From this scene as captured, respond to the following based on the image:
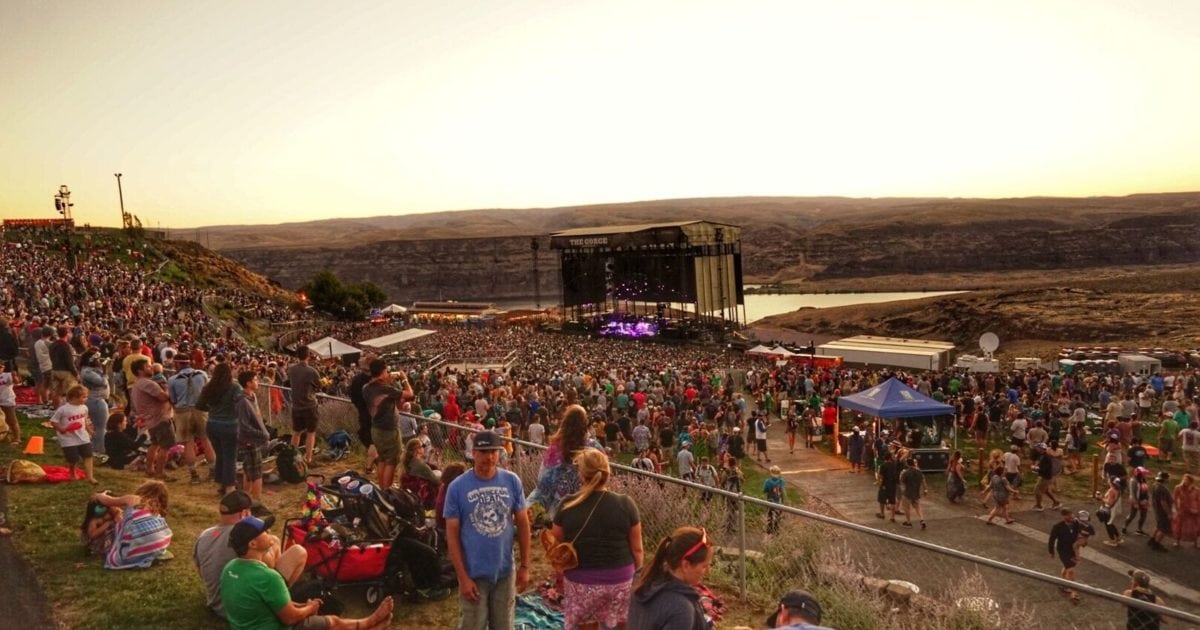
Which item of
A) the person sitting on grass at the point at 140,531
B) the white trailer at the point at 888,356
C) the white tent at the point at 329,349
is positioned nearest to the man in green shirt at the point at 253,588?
the person sitting on grass at the point at 140,531

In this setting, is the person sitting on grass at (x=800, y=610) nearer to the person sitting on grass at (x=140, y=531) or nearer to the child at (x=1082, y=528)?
the person sitting on grass at (x=140, y=531)

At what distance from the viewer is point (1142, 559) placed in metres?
11.4

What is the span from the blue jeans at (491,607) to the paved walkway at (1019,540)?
427 centimetres

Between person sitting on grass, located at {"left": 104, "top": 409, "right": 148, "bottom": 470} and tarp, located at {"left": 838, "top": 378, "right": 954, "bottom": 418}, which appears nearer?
person sitting on grass, located at {"left": 104, "top": 409, "right": 148, "bottom": 470}

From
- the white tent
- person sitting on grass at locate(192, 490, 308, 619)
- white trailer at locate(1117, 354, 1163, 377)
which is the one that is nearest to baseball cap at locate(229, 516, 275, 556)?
person sitting on grass at locate(192, 490, 308, 619)

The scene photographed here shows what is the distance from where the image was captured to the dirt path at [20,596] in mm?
5730

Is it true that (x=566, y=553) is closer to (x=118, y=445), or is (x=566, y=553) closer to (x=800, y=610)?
(x=800, y=610)

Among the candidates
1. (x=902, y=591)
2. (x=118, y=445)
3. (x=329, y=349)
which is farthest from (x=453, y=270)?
(x=902, y=591)

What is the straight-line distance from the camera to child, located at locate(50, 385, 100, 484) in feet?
28.2

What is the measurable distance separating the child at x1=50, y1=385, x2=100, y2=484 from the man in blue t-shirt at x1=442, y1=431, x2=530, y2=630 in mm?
6389

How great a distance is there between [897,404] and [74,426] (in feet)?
50.0

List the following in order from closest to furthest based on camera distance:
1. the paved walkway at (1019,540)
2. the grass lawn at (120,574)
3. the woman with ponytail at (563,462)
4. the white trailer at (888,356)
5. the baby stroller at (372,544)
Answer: the woman with ponytail at (563,462)
the grass lawn at (120,574)
the baby stroller at (372,544)
the paved walkway at (1019,540)
the white trailer at (888,356)

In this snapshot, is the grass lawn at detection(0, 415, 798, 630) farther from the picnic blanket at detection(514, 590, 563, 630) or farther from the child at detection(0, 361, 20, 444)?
the child at detection(0, 361, 20, 444)

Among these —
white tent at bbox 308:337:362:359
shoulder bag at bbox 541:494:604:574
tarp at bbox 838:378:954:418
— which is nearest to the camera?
shoulder bag at bbox 541:494:604:574
